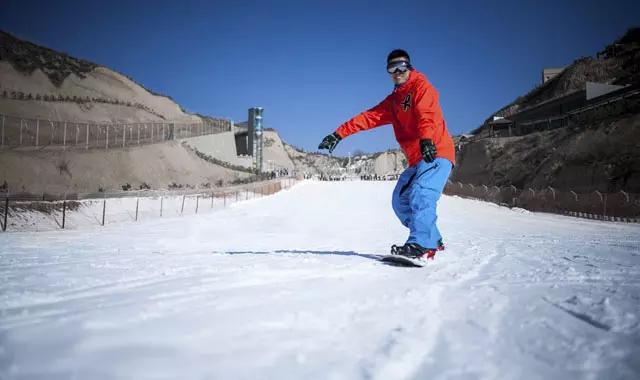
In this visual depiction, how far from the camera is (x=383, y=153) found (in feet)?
535

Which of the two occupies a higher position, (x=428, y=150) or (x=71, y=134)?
(x=71, y=134)

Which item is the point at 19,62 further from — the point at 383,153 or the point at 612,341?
the point at 383,153

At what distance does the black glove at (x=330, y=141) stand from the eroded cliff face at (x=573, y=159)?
19.6m

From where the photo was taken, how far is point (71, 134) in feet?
104

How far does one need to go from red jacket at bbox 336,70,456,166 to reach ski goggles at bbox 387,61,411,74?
0.33 feet

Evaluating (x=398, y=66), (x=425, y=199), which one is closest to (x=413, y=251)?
(x=425, y=199)

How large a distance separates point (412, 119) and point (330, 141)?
1.11 m

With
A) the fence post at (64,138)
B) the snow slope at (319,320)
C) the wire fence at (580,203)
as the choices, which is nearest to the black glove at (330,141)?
the snow slope at (319,320)

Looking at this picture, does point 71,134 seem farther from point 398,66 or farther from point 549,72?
point 549,72

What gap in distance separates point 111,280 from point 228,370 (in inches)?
80.3

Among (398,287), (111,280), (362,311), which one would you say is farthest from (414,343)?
(111,280)

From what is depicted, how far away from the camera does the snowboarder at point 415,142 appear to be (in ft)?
13.2

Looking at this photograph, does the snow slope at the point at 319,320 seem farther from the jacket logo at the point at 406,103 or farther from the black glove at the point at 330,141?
the jacket logo at the point at 406,103

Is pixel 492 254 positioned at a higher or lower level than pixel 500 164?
lower
